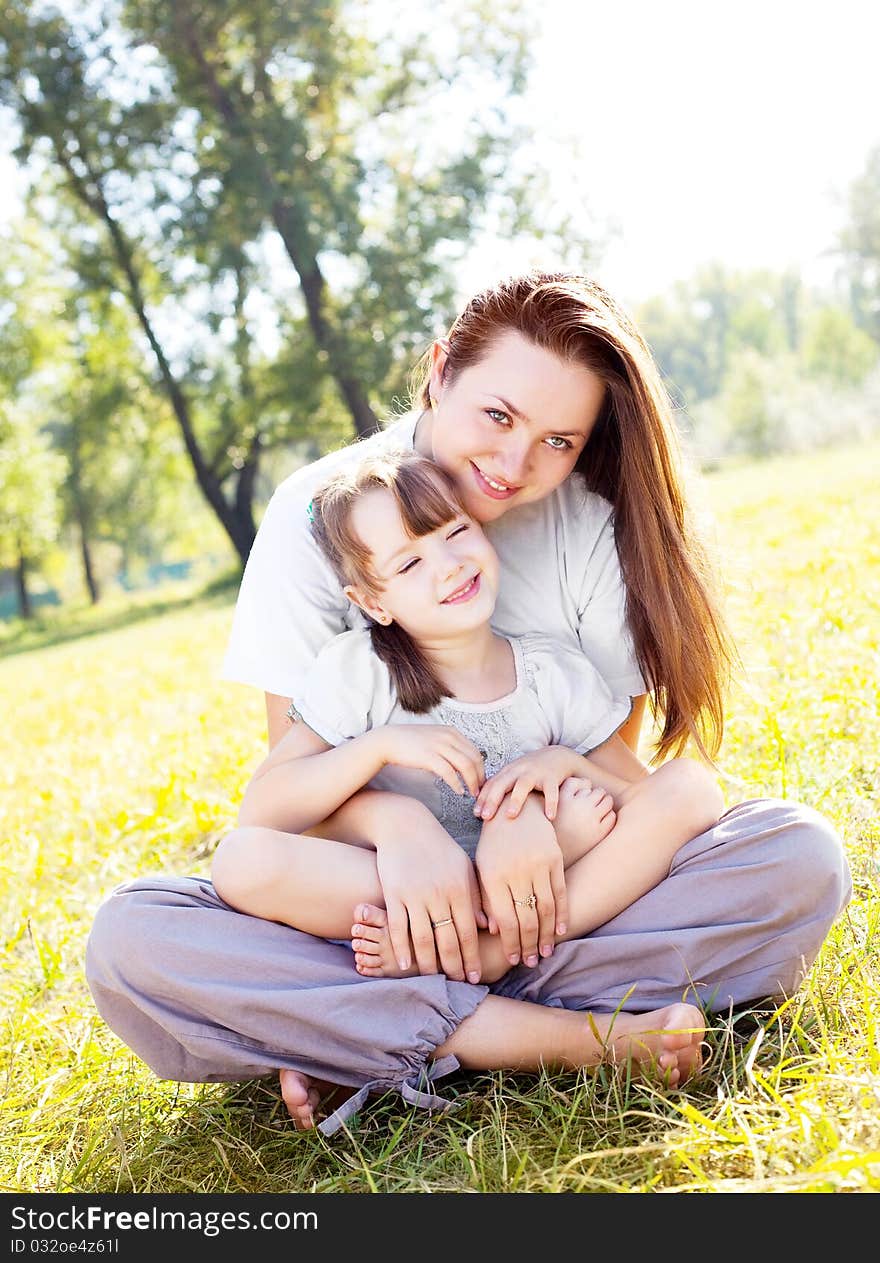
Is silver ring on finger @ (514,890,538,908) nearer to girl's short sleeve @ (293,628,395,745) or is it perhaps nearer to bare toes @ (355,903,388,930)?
bare toes @ (355,903,388,930)

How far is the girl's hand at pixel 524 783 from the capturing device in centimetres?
223

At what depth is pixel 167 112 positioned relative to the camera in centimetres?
1597

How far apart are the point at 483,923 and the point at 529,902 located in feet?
0.37

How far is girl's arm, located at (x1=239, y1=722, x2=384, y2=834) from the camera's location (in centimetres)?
229

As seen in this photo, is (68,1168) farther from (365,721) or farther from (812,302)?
(812,302)

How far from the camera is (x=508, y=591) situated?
2834 millimetres

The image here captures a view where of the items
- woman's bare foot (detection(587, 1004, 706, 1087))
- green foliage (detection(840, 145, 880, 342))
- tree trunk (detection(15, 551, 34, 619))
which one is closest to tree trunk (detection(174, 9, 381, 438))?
woman's bare foot (detection(587, 1004, 706, 1087))

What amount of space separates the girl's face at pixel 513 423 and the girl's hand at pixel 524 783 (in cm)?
61

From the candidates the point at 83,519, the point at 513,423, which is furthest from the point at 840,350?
the point at 513,423

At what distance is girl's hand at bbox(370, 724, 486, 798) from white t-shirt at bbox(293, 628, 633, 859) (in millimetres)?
131

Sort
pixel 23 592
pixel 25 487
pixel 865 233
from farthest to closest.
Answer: pixel 865 233
pixel 23 592
pixel 25 487

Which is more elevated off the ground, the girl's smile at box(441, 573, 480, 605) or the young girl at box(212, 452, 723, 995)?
the girl's smile at box(441, 573, 480, 605)

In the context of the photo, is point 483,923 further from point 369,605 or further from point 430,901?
point 369,605

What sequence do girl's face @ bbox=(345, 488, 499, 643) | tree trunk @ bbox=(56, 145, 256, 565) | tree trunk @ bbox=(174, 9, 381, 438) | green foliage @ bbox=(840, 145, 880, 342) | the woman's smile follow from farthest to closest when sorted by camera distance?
green foliage @ bbox=(840, 145, 880, 342) < tree trunk @ bbox=(56, 145, 256, 565) < tree trunk @ bbox=(174, 9, 381, 438) < the woman's smile < girl's face @ bbox=(345, 488, 499, 643)
